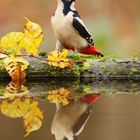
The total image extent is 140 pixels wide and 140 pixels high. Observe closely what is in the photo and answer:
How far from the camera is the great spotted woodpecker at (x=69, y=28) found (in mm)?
7551

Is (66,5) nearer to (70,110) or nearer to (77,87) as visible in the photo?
(77,87)

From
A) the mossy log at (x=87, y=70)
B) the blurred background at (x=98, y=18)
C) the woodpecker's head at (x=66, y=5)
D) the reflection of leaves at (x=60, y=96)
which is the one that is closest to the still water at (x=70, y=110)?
the reflection of leaves at (x=60, y=96)

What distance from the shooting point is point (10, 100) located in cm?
632

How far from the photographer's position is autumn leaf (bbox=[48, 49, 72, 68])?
7414mm

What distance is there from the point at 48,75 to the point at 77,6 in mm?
3881

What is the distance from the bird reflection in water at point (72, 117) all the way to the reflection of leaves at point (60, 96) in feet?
0.21

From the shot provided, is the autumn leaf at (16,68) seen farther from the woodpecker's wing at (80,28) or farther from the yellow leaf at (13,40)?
the woodpecker's wing at (80,28)

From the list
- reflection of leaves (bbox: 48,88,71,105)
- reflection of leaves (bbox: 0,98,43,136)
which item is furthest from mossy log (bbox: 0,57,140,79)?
reflection of leaves (bbox: 0,98,43,136)

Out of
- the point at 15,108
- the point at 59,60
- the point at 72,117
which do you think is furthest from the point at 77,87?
the point at 72,117

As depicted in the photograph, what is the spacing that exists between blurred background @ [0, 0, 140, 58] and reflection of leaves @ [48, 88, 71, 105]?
3.63 meters

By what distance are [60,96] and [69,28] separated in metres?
1.22

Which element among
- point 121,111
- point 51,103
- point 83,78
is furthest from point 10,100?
point 83,78

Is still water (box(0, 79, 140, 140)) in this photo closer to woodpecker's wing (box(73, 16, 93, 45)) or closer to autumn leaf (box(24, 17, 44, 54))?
autumn leaf (box(24, 17, 44, 54))

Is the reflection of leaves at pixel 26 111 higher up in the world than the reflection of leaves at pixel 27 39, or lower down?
lower down
